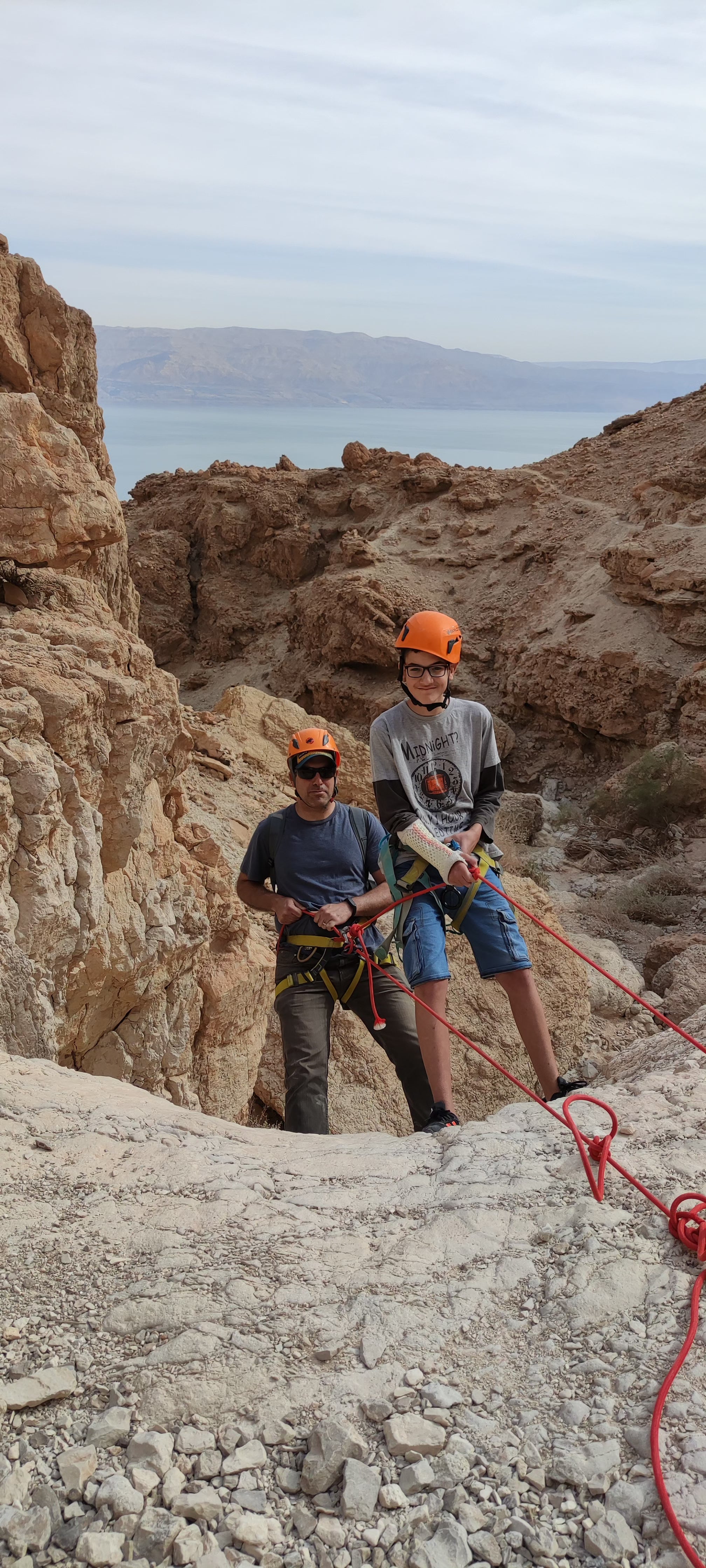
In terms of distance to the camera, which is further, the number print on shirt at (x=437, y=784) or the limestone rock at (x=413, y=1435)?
the number print on shirt at (x=437, y=784)

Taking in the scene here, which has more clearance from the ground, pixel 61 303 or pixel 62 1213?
pixel 61 303

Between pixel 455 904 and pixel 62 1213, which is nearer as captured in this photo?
pixel 62 1213

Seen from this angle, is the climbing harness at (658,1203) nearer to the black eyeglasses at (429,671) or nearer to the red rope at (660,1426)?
the red rope at (660,1426)

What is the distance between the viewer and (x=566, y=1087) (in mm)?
3443

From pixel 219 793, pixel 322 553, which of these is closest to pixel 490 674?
pixel 322 553

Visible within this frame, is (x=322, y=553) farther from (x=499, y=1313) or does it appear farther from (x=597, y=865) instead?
(x=499, y=1313)

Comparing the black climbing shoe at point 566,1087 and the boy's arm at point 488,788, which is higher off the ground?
the boy's arm at point 488,788

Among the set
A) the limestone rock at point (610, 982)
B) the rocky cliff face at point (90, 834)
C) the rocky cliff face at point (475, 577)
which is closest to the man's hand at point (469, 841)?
the rocky cliff face at point (90, 834)

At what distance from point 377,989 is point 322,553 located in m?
16.8

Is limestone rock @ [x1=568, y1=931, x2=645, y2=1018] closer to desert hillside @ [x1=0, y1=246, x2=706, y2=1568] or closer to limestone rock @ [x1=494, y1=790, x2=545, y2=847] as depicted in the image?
desert hillside @ [x1=0, y1=246, x2=706, y2=1568]

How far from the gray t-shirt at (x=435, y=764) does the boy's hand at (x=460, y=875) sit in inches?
9.6

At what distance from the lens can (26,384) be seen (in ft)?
18.5

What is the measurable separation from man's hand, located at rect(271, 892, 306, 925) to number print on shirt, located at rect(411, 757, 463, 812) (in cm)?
70

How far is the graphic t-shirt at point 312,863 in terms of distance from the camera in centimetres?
426
